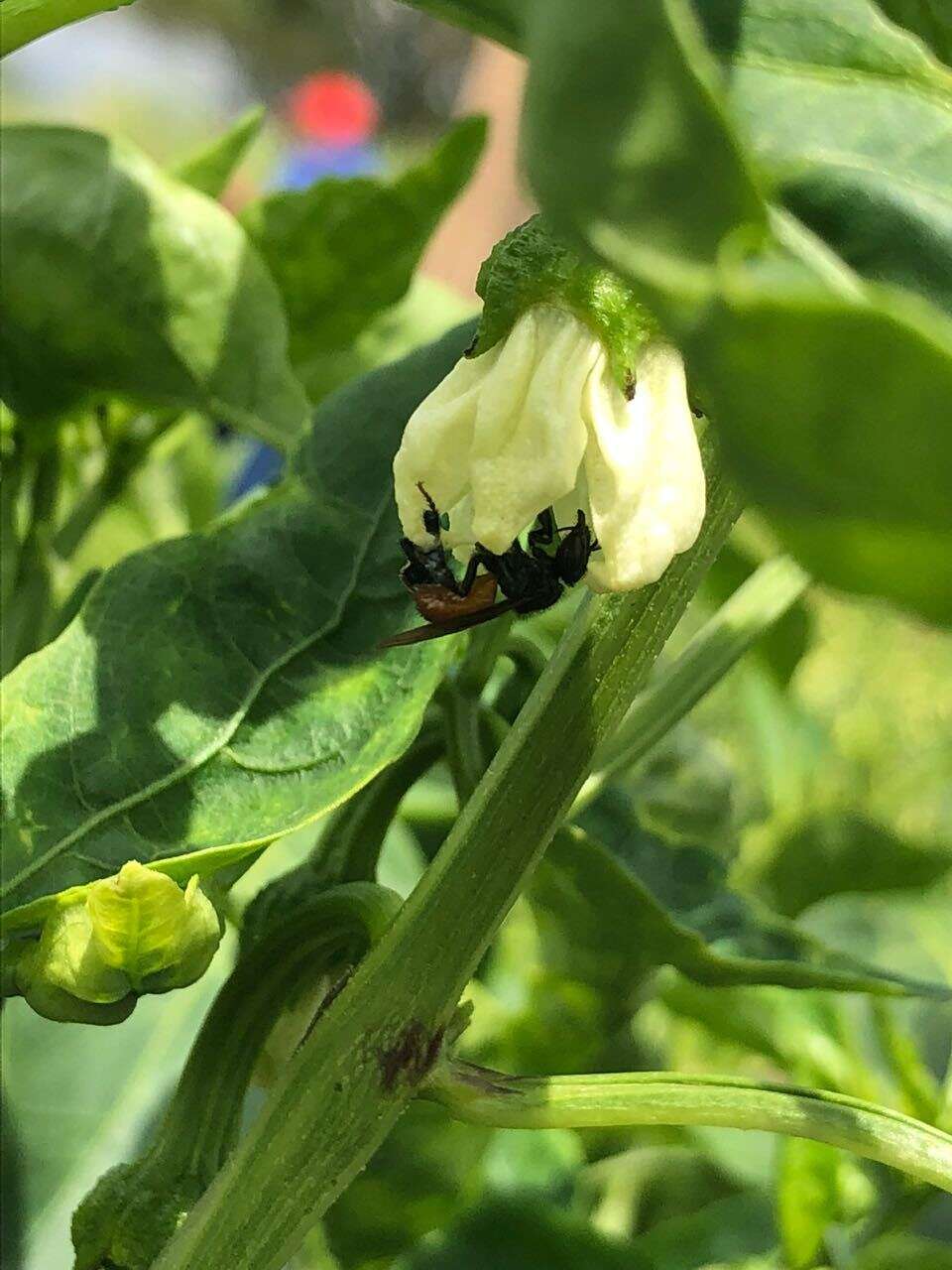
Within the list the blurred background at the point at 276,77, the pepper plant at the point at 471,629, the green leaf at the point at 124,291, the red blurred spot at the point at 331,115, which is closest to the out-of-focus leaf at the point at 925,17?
the pepper plant at the point at 471,629

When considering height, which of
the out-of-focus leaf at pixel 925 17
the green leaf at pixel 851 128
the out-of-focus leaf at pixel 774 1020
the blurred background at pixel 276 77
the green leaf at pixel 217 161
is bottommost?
the blurred background at pixel 276 77

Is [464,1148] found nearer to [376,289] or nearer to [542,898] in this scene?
[542,898]

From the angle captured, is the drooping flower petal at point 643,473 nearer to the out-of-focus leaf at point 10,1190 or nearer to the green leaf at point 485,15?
the green leaf at point 485,15

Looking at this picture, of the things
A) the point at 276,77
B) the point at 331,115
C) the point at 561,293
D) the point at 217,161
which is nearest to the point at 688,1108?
the point at 561,293

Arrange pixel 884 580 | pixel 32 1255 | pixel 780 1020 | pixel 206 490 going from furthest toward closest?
pixel 206 490
pixel 780 1020
pixel 32 1255
pixel 884 580

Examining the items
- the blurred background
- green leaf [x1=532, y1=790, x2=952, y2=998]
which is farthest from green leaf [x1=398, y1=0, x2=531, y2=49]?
the blurred background

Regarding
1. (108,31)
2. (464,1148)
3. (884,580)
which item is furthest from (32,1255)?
(108,31)

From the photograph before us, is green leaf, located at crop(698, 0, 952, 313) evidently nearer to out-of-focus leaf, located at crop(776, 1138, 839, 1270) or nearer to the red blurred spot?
out-of-focus leaf, located at crop(776, 1138, 839, 1270)
